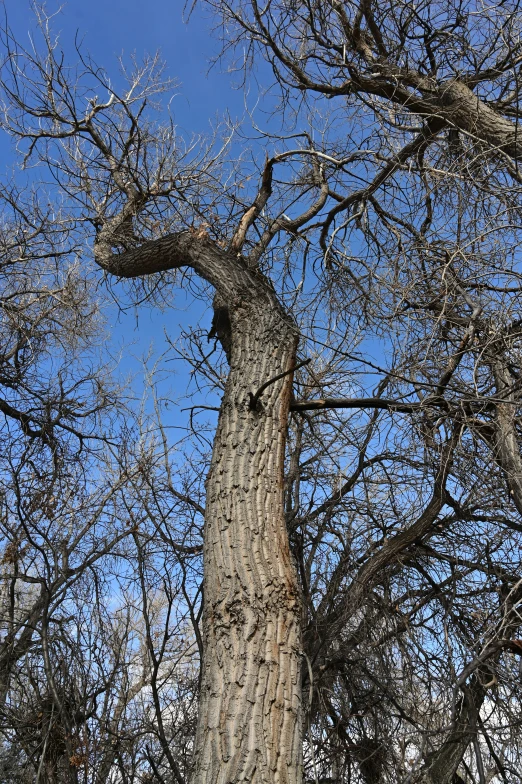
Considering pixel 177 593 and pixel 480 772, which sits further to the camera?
pixel 177 593

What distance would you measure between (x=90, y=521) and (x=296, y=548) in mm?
1764

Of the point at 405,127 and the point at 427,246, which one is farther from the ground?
the point at 405,127

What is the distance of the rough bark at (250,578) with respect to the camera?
208 cm

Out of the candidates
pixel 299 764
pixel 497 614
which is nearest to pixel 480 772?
pixel 497 614

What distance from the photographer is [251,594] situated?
2410 millimetres

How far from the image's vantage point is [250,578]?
246cm

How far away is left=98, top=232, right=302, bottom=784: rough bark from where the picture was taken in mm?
2084

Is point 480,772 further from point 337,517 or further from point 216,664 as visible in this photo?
point 216,664

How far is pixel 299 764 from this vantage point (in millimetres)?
2135

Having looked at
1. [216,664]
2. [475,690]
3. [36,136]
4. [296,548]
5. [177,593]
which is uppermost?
[36,136]

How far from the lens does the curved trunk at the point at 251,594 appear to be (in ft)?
6.82

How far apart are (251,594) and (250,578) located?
0.07 meters

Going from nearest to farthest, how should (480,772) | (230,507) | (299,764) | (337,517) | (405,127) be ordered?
(299,764) < (230,507) < (480,772) < (405,127) < (337,517)

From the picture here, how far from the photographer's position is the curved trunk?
2.08 meters
